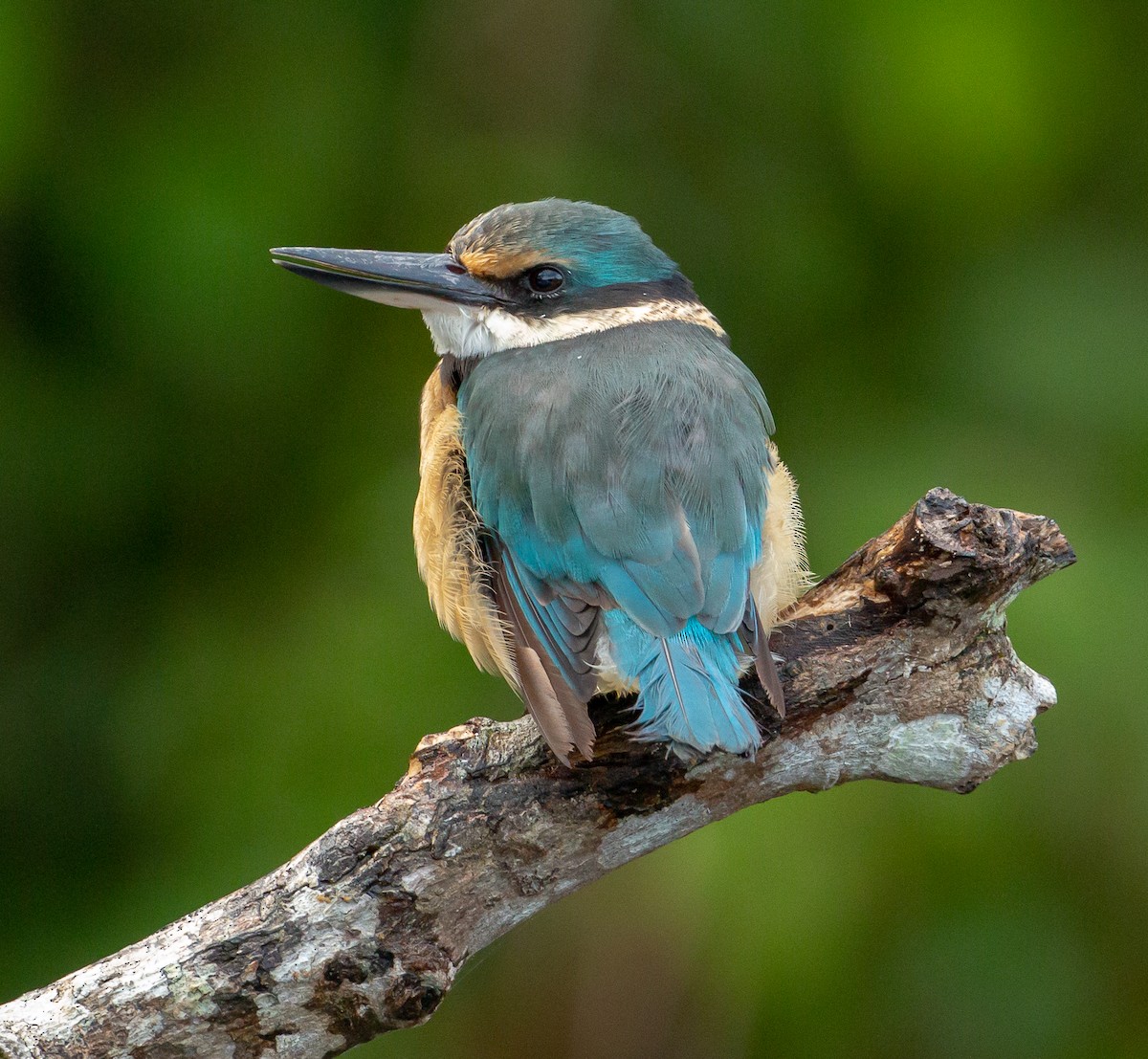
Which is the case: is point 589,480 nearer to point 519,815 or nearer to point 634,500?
point 634,500

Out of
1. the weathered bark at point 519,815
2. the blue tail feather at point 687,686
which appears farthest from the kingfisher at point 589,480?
the weathered bark at point 519,815

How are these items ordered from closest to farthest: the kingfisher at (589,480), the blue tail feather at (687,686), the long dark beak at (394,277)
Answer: the blue tail feather at (687,686), the kingfisher at (589,480), the long dark beak at (394,277)

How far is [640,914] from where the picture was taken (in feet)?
11.1

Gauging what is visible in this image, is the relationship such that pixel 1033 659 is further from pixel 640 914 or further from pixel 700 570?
pixel 700 570

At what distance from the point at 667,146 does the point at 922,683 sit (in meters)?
2.03

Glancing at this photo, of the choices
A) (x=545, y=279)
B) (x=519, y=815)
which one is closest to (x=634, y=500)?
(x=519, y=815)

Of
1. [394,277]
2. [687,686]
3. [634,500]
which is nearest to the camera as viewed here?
Answer: [687,686]

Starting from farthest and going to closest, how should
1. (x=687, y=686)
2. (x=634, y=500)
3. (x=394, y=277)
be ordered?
1. (x=394, y=277)
2. (x=634, y=500)
3. (x=687, y=686)

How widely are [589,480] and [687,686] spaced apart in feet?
1.37

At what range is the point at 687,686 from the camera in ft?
Answer: 7.16

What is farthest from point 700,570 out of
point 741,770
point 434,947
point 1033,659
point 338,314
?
point 338,314

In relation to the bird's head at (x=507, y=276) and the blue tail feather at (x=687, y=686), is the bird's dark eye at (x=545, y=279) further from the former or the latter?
the blue tail feather at (x=687, y=686)

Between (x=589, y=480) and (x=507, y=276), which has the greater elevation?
(x=507, y=276)

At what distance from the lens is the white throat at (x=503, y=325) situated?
2.84 m
